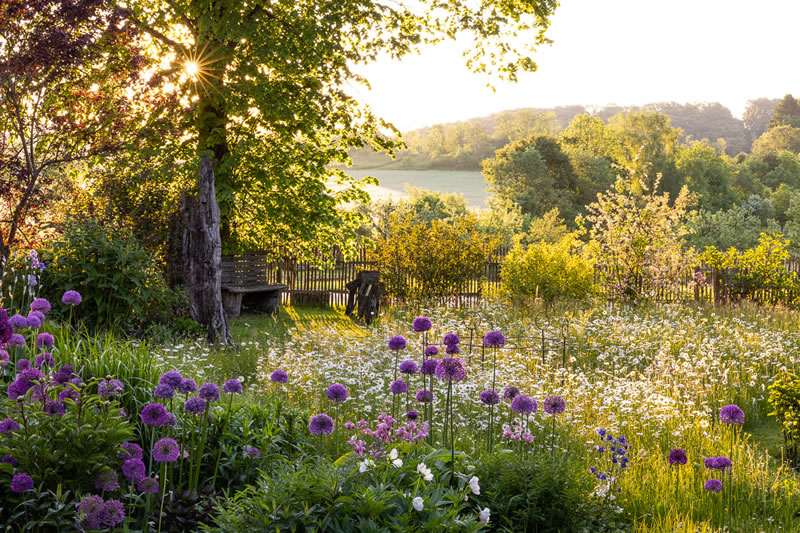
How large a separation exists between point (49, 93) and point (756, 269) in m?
14.9

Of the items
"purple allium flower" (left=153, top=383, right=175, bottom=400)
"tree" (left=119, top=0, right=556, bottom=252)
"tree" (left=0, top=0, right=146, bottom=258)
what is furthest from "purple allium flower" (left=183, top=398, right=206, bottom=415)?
"tree" (left=119, top=0, right=556, bottom=252)

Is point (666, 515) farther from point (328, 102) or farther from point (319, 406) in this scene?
point (328, 102)

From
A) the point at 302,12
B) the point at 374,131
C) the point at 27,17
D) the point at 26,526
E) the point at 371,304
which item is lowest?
the point at 371,304

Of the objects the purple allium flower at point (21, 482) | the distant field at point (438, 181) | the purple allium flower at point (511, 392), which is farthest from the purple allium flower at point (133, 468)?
the distant field at point (438, 181)

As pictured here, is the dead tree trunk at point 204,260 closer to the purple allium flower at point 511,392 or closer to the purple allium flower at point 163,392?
the purple allium flower at point 511,392

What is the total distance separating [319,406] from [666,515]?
302cm

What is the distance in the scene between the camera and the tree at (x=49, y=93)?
8078 mm

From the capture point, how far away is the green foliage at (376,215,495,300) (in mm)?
14953

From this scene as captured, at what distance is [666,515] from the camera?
3834 millimetres

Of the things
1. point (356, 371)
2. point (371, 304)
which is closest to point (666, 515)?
point (356, 371)

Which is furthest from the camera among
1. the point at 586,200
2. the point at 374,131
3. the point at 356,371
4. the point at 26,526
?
the point at 586,200

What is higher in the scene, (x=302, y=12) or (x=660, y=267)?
(x=302, y=12)

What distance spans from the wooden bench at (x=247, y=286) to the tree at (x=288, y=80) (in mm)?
1018

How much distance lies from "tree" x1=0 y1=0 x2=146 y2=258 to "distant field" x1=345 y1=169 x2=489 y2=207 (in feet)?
170
